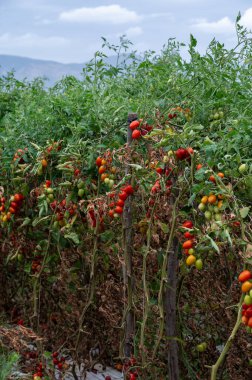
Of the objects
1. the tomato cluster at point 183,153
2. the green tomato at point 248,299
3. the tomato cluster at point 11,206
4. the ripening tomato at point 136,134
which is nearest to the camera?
the green tomato at point 248,299

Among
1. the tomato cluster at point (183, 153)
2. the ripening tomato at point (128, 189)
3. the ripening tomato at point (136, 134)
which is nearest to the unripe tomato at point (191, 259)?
the tomato cluster at point (183, 153)

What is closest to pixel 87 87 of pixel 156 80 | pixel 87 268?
pixel 156 80

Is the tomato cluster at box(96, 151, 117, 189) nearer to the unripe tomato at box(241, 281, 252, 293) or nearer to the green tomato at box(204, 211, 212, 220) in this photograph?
the green tomato at box(204, 211, 212, 220)

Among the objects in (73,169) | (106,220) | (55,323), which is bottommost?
(55,323)

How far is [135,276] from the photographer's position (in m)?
3.49

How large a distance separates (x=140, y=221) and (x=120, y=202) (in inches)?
5.7

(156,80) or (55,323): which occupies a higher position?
(156,80)

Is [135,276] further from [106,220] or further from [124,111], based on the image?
[124,111]

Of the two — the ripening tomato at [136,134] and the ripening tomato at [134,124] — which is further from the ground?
the ripening tomato at [134,124]

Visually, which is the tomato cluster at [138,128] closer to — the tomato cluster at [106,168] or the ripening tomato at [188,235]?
the tomato cluster at [106,168]

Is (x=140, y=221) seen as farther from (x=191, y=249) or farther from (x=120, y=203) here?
(x=191, y=249)

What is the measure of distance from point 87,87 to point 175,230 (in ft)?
5.42

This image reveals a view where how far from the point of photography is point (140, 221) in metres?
3.24

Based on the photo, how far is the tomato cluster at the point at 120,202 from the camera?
10.6 feet
